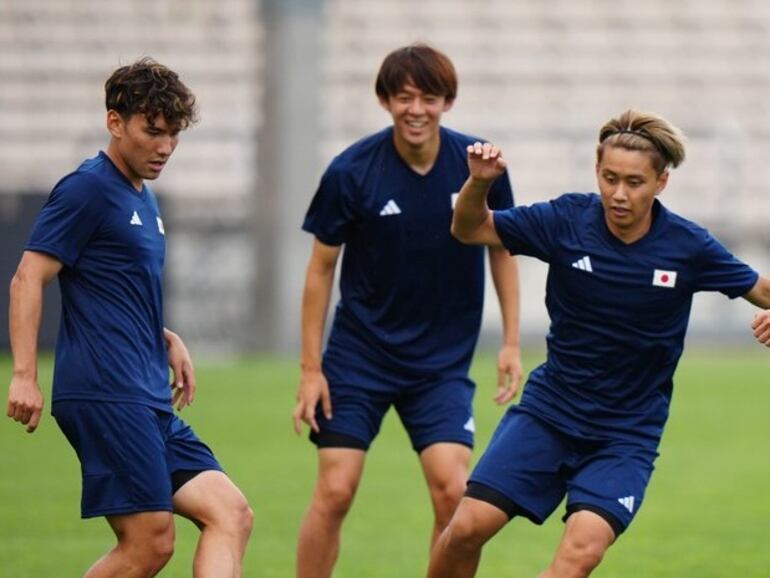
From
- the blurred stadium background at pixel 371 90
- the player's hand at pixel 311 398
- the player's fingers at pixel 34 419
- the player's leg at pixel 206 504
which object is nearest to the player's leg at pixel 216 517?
the player's leg at pixel 206 504

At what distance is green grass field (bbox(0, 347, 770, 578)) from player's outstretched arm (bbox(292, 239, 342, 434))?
1.17 metres

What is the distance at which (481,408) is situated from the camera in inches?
631

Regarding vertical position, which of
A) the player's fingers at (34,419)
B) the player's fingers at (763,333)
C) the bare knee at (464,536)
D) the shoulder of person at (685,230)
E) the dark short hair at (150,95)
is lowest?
the bare knee at (464,536)

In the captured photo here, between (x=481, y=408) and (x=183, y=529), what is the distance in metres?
6.66

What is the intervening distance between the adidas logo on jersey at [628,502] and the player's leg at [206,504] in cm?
128

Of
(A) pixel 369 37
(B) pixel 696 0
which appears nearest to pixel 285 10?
(A) pixel 369 37

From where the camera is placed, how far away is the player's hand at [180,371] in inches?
249

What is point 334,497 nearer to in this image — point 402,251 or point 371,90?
point 402,251

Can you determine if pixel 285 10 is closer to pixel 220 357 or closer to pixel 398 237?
pixel 220 357

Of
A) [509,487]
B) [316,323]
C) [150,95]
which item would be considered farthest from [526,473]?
[150,95]

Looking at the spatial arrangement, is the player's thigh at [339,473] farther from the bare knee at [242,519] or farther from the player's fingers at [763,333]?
the player's fingers at [763,333]

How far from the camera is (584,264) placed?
6258 millimetres

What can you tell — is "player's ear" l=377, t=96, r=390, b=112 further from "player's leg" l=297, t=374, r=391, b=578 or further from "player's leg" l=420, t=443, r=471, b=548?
"player's leg" l=420, t=443, r=471, b=548

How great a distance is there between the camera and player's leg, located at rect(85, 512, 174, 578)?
5715mm
